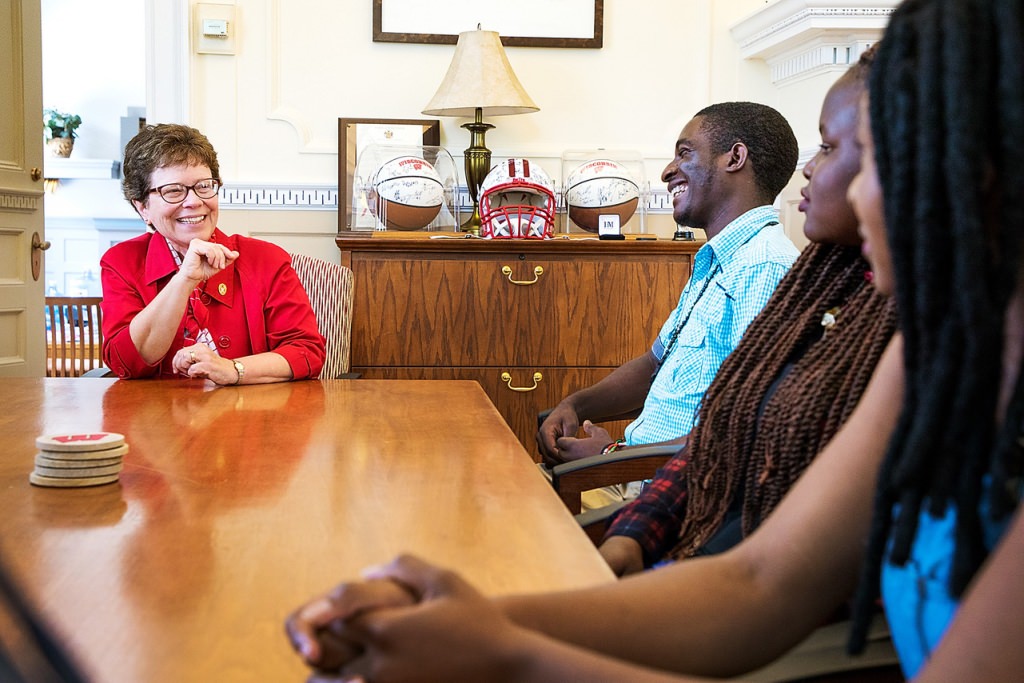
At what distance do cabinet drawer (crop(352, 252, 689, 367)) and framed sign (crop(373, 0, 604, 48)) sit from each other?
95 centimetres

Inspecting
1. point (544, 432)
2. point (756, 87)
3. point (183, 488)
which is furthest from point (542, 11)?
point (183, 488)

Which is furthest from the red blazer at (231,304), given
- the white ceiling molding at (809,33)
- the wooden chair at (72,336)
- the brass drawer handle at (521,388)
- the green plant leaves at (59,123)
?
the green plant leaves at (59,123)

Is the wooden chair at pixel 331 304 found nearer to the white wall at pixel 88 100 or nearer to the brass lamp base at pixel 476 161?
the brass lamp base at pixel 476 161

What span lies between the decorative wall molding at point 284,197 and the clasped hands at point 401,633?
3.22m

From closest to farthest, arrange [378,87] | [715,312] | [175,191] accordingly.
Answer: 1. [715,312]
2. [175,191]
3. [378,87]

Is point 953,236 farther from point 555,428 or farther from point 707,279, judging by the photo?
point 555,428

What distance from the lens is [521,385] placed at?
11.2ft

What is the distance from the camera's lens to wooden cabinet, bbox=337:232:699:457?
338 centimetres

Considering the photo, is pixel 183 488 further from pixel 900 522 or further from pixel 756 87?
pixel 756 87

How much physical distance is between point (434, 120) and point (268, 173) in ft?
2.08

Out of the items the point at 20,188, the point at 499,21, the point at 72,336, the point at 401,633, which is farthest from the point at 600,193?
the point at 401,633

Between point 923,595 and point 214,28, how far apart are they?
11.3ft

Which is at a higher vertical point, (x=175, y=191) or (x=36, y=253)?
(x=175, y=191)

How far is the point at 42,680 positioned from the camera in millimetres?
338
